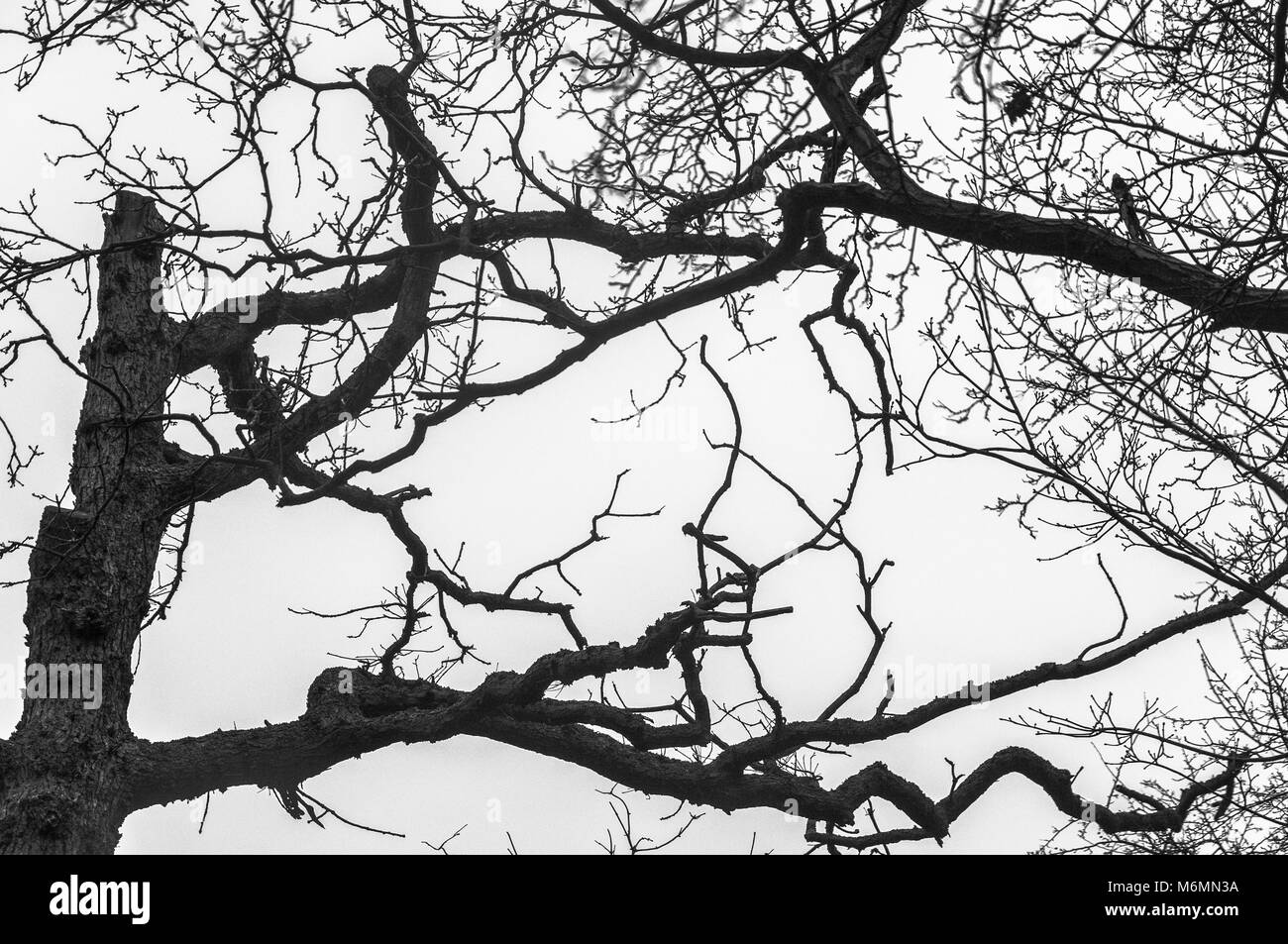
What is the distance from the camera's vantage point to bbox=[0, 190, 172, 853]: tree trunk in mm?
5352

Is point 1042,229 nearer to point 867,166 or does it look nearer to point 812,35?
point 867,166

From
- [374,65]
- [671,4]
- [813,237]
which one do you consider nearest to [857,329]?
[813,237]

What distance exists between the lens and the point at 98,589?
5.90 metres

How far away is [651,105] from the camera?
4.82m

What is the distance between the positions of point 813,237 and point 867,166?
40 cm

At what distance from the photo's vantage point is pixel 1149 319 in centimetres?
496

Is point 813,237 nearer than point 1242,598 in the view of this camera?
No

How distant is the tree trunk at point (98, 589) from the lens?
5352 millimetres
